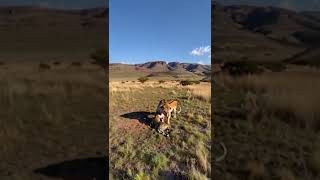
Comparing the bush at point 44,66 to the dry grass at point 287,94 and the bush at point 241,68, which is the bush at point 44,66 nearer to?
the bush at point 241,68

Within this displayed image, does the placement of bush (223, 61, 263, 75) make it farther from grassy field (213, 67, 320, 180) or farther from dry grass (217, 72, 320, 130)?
grassy field (213, 67, 320, 180)

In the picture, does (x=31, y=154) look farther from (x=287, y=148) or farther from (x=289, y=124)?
(x=289, y=124)

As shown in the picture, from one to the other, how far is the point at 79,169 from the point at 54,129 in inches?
63.3

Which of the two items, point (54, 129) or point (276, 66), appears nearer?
point (54, 129)

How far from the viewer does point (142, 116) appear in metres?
7.32

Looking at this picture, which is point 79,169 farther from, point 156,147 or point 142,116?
Answer: point 142,116

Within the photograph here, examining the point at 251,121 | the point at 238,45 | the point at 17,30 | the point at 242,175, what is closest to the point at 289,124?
the point at 251,121

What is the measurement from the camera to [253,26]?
570 inches

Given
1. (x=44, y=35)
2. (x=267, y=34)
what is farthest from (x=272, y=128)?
(x=44, y=35)

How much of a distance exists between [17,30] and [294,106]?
14662 millimetres

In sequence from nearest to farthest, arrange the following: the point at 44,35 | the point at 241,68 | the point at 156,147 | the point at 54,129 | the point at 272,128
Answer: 1. the point at 156,147
2. the point at 54,129
3. the point at 272,128
4. the point at 241,68
5. the point at 44,35

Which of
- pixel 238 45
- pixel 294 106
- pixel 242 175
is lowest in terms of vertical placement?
pixel 242 175

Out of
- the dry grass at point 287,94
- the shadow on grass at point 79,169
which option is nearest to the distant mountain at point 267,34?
the dry grass at point 287,94

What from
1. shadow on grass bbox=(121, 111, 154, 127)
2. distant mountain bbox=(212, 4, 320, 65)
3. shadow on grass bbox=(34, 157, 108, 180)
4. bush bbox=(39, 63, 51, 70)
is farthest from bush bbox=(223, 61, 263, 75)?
shadow on grass bbox=(34, 157, 108, 180)
